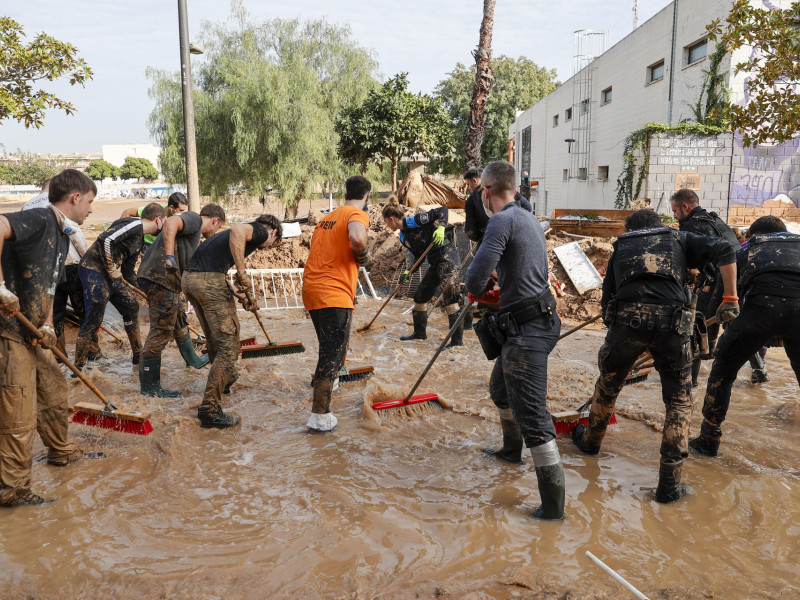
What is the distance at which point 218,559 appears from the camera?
2664 millimetres

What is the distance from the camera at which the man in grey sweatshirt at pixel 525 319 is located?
3.01 m

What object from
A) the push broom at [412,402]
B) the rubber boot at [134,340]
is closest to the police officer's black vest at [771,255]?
the push broom at [412,402]

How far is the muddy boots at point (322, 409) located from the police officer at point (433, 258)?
2916 millimetres

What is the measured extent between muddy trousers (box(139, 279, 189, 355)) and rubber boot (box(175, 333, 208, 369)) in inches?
27.9

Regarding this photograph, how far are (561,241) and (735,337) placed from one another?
6166 millimetres

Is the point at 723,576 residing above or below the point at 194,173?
below

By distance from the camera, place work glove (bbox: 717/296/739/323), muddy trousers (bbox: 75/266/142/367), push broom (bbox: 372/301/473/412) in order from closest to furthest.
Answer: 1. work glove (bbox: 717/296/739/323)
2. push broom (bbox: 372/301/473/412)
3. muddy trousers (bbox: 75/266/142/367)

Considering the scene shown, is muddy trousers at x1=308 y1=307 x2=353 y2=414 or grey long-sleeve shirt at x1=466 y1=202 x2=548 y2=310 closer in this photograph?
grey long-sleeve shirt at x1=466 y1=202 x2=548 y2=310

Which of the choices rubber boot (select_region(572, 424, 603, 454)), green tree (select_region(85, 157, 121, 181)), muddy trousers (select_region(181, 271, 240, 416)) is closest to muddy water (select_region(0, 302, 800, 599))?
rubber boot (select_region(572, 424, 603, 454))

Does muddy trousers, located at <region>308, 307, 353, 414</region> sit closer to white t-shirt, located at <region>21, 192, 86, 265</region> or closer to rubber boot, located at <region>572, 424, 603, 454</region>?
rubber boot, located at <region>572, 424, 603, 454</region>

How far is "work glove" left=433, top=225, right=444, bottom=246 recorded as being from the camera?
6.88 meters

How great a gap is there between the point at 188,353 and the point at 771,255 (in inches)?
207

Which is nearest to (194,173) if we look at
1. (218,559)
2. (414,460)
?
(414,460)

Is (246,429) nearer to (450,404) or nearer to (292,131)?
(450,404)
